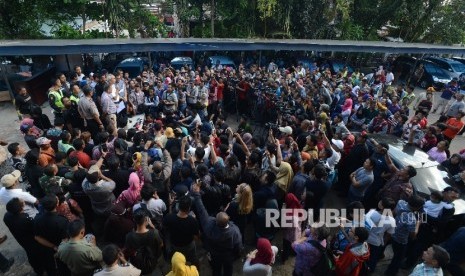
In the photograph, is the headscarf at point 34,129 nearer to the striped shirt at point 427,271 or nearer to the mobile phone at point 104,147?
the mobile phone at point 104,147

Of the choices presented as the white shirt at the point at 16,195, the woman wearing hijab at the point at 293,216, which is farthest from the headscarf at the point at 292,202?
the white shirt at the point at 16,195

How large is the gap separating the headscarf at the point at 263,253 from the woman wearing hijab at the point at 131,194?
2.08 metres

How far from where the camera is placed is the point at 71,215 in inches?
170

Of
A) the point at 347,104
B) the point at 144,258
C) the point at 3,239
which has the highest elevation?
the point at 347,104

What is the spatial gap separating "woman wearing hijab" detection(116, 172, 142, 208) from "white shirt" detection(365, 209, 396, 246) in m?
3.49

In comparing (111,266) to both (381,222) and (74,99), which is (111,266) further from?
(74,99)

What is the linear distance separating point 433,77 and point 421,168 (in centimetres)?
1439

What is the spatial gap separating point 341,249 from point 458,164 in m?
4.07

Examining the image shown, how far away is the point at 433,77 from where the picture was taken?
17469 mm

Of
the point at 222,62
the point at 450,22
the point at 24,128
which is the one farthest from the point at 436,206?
the point at 450,22

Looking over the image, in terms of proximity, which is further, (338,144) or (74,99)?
(74,99)

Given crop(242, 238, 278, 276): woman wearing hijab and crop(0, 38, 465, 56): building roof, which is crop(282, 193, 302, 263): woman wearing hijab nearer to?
crop(242, 238, 278, 276): woman wearing hijab

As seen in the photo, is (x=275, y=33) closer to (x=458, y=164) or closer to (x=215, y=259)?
(x=458, y=164)

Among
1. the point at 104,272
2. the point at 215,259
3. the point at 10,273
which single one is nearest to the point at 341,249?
the point at 215,259
